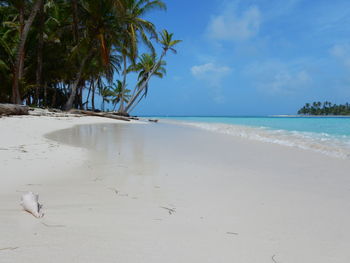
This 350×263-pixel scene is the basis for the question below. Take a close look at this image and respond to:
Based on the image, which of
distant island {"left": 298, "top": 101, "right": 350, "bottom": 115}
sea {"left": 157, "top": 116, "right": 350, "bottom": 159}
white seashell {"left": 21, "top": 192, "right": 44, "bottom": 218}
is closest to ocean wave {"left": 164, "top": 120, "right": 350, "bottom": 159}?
sea {"left": 157, "top": 116, "right": 350, "bottom": 159}

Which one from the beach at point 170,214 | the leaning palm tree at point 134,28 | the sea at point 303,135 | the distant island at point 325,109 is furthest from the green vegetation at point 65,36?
the distant island at point 325,109

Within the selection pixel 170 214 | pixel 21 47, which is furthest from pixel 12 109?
pixel 170 214

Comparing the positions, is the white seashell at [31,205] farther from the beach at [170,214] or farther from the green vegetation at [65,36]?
the green vegetation at [65,36]

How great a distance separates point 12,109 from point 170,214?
9.81 meters

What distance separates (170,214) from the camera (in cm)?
149

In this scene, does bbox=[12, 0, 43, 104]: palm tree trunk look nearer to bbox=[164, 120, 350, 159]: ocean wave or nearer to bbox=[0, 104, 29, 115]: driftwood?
bbox=[0, 104, 29, 115]: driftwood

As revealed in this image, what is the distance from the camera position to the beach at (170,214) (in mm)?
1073

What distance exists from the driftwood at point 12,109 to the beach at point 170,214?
731cm

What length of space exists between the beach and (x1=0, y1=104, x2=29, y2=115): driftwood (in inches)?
288

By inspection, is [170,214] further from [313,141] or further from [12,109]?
[12,109]

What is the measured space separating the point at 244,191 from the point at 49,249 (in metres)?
1.47

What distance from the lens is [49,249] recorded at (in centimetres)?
102

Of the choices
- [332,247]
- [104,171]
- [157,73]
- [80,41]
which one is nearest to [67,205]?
[104,171]

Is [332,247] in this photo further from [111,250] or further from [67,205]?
[67,205]
